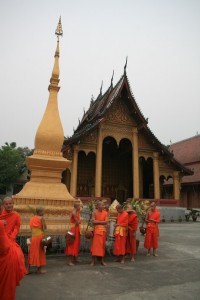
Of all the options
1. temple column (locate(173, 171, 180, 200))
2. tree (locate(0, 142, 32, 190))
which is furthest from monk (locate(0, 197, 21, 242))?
tree (locate(0, 142, 32, 190))

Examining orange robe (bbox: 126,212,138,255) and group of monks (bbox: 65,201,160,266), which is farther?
orange robe (bbox: 126,212,138,255)

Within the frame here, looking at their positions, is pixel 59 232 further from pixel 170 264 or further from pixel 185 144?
pixel 185 144

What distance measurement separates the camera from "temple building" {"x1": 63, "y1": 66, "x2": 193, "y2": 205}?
1560 centimetres

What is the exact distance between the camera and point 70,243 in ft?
18.0

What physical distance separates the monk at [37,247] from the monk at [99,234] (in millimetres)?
1102

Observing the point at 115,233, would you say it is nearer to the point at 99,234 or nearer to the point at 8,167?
the point at 99,234

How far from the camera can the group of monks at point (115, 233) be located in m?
5.46

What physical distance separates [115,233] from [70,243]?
1073mm

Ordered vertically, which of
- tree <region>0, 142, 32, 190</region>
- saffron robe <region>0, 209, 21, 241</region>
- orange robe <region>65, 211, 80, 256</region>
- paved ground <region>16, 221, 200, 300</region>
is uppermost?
tree <region>0, 142, 32, 190</region>

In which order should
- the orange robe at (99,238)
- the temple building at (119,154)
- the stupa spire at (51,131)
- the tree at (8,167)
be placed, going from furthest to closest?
1. the tree at (8,167)
2. the temple building at (119,154)
3. the stupa spire at (51,131)
4. the orange robe at (99,238)

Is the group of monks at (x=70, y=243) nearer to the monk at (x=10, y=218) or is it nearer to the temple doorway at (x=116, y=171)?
the monk at (x=10, y=218)

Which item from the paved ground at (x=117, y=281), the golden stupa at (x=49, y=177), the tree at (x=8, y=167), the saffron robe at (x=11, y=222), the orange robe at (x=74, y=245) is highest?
the tree at (x=8, y=167)

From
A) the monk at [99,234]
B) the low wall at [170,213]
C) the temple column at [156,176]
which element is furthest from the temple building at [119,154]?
the monk at [99,234]

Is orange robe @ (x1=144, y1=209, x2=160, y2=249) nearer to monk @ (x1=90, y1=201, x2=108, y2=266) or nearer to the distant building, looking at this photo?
monk @ (x1=90, y1=201, x2=108, y2=266)
